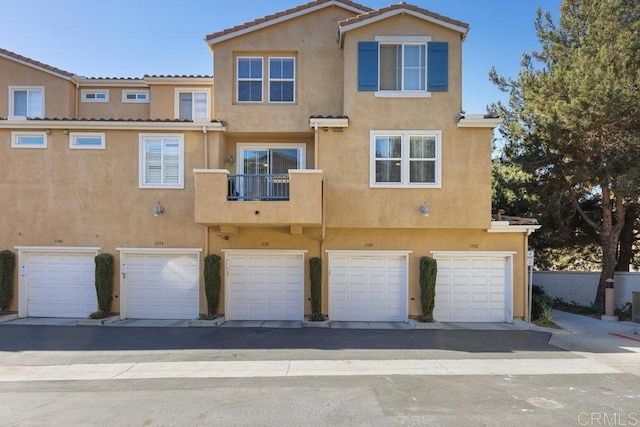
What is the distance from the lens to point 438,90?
12.5m

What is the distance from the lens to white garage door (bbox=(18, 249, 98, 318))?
1298 cm

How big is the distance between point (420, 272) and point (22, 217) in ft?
41.6

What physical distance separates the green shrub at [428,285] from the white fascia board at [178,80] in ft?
34.0

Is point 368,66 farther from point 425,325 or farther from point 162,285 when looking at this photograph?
point 162,285

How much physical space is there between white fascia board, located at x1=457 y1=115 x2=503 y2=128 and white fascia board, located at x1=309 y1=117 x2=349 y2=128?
137 inches

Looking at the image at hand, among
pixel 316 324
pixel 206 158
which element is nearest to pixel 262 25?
pixel 206 158

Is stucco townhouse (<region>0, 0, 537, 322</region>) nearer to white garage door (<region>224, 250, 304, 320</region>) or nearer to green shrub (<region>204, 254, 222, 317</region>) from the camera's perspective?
white garage door (<region>224, 250, 304, 320</region>)

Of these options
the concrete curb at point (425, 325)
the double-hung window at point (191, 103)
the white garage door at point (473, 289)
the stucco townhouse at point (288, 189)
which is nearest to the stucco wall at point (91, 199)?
the stucco townhouse at point (288, 189)

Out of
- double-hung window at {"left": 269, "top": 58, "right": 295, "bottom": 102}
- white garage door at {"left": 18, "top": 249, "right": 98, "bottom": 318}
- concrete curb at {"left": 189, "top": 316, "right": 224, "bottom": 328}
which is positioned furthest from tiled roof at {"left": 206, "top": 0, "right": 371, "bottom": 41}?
concrete curb at {"left": 189, "top": 316, "right": 224, "bottom": 328}

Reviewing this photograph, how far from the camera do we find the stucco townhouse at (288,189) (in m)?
12.5

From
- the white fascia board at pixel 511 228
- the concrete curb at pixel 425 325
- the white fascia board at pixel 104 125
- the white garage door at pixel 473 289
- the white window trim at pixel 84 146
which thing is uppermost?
the white fascia board at pixel 104 125

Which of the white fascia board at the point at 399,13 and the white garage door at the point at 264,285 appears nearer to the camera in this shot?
the white fascia board at the point at 399,13

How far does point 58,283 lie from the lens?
1307 cm

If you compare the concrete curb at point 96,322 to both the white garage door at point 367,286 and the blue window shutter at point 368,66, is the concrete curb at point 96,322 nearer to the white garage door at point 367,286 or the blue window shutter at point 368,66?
the white garage door at point 367,286
